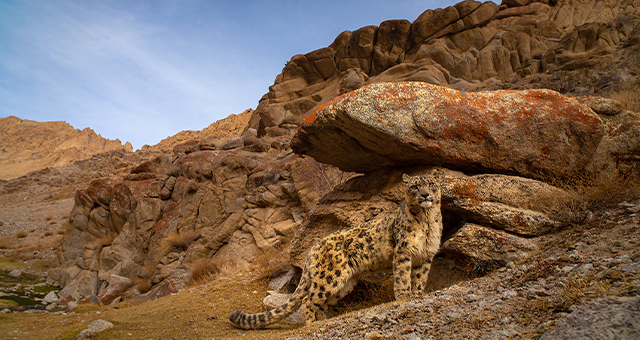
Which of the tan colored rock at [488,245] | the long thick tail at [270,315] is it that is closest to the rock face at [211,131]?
the long thick tail at [270,315]

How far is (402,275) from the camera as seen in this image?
5410 millimetres

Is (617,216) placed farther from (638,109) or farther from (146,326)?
(146,326)

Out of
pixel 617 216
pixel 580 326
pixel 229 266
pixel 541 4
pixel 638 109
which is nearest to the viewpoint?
pixel 580 326

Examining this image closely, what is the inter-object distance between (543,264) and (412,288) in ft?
6.75

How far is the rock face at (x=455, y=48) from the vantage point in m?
26.8

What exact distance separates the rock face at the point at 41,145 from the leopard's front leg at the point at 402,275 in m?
104

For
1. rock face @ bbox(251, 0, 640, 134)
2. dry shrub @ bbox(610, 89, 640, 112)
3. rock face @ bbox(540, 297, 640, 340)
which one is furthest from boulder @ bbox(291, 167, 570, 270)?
rock face @ bbox(251, 0, 640, 134)

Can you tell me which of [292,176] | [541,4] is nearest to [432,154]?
[292,176]

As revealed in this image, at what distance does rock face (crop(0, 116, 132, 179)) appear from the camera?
88.4 meters

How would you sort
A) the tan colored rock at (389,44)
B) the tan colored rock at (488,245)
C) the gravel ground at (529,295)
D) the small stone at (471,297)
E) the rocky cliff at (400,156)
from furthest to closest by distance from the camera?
the tan colored rock at (389,44), the rocky cliff at (400,156), the tan colored rock at (488,245), the small stone at (471,297), the gravel ground at (529,295)

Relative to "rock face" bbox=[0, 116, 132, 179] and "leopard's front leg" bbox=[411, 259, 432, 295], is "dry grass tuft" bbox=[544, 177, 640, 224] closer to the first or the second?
"leopard's front leg" bbox=[411, 259, 432, 295]

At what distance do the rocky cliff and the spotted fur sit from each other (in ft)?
2.81

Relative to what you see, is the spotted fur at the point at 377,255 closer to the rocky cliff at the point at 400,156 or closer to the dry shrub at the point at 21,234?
the rocky cliff at the point at 400,156

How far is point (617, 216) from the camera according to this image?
5.05m
